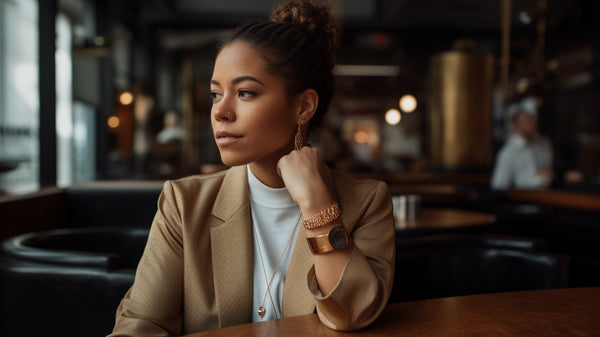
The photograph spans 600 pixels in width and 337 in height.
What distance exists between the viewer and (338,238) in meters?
0.96

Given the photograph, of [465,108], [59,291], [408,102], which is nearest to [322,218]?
[59,291]

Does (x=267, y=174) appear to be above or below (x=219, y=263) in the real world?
above

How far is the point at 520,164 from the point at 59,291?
18.3 feet

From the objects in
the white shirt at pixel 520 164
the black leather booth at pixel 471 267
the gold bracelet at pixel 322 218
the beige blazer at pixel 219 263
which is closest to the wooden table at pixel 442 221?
the black leather booth at pixel 471 267

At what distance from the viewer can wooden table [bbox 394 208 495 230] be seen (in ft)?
9.19

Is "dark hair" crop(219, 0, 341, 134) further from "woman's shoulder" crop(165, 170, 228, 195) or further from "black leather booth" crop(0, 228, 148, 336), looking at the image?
"black leather booth" crop(0, 228, 148, 336)

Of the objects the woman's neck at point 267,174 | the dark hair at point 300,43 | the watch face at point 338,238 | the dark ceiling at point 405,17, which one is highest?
the dark ceiling at point 405,17

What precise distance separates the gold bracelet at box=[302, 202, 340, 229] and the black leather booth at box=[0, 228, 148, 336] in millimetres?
655

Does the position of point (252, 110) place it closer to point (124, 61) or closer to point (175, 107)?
point (124, 61)

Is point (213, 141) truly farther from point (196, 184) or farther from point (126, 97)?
point (126, 97)

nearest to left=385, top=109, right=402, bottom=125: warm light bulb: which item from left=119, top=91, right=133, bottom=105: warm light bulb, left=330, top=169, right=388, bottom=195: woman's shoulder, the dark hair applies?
left=119, top=91, right=133, bottom=105: warm light bulb

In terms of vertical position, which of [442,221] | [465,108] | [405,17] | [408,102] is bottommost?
[442,221]

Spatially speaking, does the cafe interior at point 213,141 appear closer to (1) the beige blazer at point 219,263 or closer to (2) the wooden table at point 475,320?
(2) the wooden table at point 475,320

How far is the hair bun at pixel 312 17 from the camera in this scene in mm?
1184
